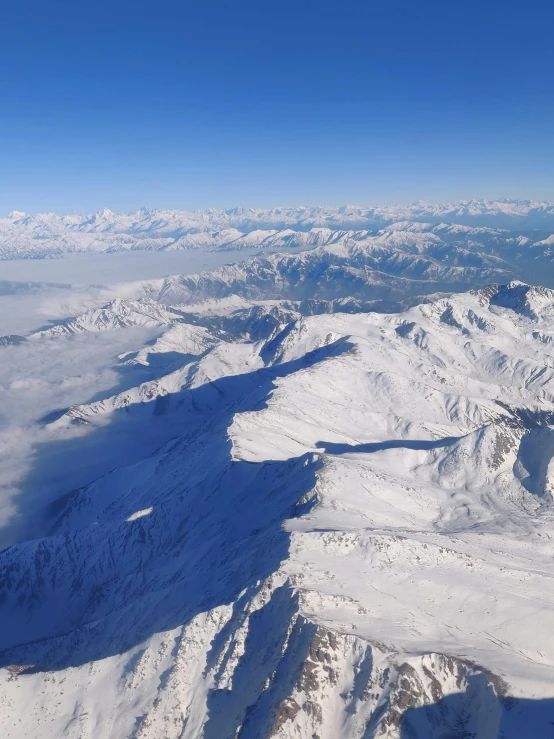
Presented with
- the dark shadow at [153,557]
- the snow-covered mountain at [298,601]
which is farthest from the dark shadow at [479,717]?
the dark shadow at [153,557]

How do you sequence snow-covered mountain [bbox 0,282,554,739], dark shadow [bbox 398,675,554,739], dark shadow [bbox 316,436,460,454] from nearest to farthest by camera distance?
dark shadow [bbox 398,675,554,739], snow-covered mountain [bbox 0,282,554,739], dark shadow [bbox 316,436,460,454]

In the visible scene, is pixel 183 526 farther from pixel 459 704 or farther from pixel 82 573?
pixel 459 704

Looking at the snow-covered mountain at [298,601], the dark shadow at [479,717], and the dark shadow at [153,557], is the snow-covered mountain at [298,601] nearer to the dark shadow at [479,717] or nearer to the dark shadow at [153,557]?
Answer: the dark shadow at [479,717]

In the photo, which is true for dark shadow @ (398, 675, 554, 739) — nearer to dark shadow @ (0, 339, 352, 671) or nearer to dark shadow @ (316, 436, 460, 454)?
dark shadow @ (0, 339, 352, 671)

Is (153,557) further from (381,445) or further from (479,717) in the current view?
(381,445)

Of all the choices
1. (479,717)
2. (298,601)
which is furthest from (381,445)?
(479,717)

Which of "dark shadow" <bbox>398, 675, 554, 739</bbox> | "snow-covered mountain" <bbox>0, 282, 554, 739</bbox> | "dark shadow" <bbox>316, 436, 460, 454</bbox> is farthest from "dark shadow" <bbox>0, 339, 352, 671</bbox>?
"dark shadow" <bbox>316, 436, 460, 454</bbox>

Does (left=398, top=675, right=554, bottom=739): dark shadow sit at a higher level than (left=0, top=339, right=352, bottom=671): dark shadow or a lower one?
higher
